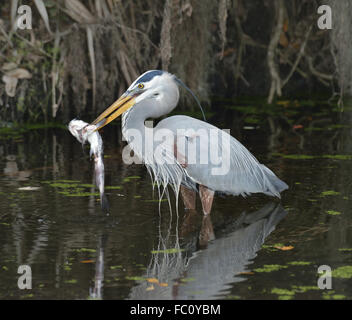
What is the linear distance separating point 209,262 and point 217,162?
139 centimetres

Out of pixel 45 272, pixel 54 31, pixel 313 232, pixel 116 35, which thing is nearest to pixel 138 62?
pixel 116 35

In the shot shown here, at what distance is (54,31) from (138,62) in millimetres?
1083

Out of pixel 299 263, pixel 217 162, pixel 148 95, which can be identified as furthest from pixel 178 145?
pixel 299 263

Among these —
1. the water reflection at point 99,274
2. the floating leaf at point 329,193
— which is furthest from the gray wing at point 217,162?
the water reflection at point 99,274

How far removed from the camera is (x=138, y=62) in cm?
1084

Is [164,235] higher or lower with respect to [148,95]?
lower

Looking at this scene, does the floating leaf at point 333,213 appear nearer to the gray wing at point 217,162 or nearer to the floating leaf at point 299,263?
the gray wing at point 217,162

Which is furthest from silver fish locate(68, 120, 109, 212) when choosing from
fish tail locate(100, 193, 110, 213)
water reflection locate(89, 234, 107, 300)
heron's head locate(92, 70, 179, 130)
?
water reflection locate(89, 234, 107, 300)

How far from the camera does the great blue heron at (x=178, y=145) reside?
6871mm

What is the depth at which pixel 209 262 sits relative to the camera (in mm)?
5695

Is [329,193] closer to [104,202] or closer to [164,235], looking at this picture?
[164,235]

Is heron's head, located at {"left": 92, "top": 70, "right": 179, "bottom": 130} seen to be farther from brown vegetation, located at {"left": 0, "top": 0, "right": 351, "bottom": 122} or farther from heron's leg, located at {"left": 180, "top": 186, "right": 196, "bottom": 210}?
brown vegetation, located at {"left": 0, "top": 0, "right": 351, "bottom": 122}
